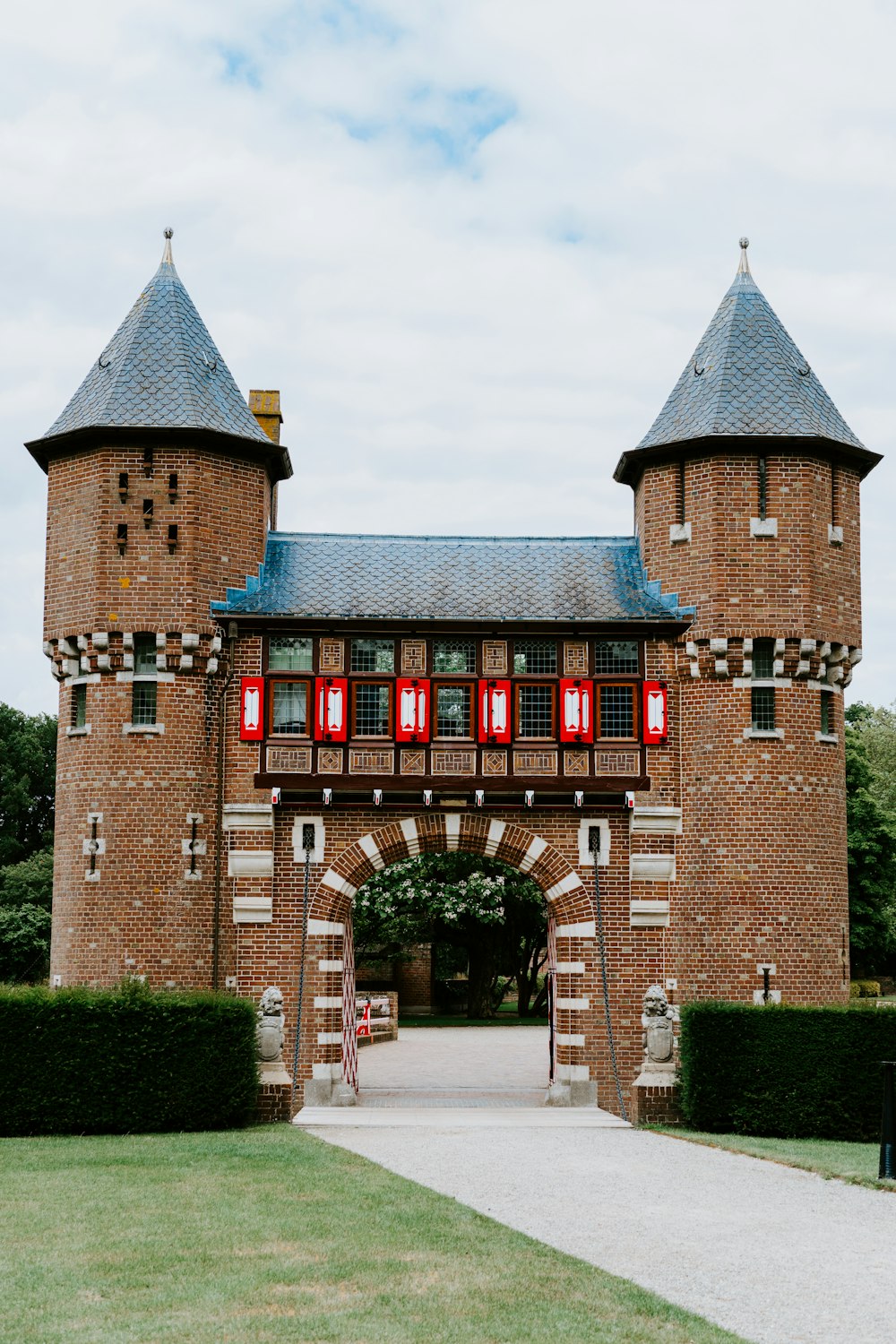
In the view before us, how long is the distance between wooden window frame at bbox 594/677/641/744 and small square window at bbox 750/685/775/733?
177cm

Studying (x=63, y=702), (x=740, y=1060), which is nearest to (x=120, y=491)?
(x=63, y=702)

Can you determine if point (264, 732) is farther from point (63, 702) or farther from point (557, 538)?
point (557, 538)

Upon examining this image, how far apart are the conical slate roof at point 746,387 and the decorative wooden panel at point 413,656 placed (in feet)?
16.9

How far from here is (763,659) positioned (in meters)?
23.7

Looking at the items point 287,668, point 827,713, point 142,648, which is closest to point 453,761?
point 287,668

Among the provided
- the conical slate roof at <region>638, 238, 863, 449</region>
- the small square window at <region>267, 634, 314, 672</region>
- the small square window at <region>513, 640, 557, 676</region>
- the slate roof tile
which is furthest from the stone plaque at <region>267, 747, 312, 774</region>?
the conical slate roof at <region>638, 238, 863, 449</region>

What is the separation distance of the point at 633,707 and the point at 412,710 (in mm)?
3456

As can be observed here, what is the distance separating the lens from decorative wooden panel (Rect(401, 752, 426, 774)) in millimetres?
23328

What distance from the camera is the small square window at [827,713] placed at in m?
23.9

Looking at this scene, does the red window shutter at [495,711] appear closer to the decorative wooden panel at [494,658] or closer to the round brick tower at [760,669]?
the decorative wooden panel at [494,658]

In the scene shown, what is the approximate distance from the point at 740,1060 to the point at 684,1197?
589cm

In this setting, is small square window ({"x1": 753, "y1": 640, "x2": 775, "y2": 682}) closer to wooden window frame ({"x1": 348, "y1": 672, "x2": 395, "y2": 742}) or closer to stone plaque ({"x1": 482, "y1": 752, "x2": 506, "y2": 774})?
stone plaque ({"x1": 482, "y1": 752, "x2": 506, "y2": 774})

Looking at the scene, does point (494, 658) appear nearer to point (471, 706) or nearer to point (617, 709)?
point (471, 706)

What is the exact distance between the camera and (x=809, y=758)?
23531 mm
